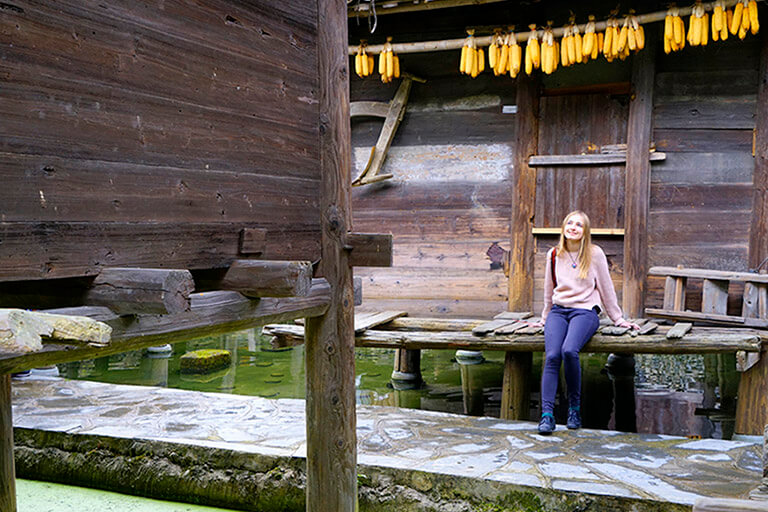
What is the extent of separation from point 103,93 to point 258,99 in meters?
1.03

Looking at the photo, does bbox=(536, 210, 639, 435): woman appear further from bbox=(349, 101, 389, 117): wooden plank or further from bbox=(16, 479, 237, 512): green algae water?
bbox=(349, 101, 389, 117): wooden plank

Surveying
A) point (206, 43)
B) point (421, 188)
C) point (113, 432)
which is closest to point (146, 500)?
point (113, 432)

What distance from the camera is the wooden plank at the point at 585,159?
845cm

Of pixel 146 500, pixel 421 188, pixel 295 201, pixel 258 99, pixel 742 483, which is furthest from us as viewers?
pixel 421 188

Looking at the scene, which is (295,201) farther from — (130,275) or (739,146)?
(739,146)

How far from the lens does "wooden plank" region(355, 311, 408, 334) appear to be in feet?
25.3

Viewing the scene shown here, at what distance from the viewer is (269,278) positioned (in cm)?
362

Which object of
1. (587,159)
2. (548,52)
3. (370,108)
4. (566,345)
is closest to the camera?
(566,345)

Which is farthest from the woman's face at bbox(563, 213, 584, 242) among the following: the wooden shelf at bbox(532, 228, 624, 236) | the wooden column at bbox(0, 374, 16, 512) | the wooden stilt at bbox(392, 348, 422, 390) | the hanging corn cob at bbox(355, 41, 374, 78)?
the wooden column at bbox(0, 374, 16, 512)

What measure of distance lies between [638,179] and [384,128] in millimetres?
3184

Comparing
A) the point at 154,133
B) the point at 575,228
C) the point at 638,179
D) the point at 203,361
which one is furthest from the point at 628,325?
the point at 203,361

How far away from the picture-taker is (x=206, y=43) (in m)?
3.64

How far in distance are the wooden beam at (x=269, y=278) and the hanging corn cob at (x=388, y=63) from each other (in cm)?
552

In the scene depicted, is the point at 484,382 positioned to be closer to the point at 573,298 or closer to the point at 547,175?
the point at 547,175
